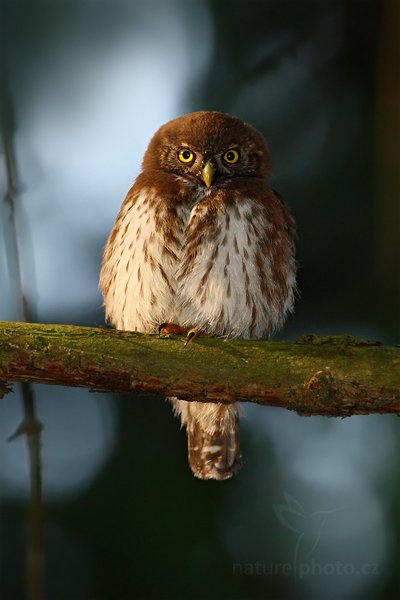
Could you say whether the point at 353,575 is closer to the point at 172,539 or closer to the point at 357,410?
the point at 172,539

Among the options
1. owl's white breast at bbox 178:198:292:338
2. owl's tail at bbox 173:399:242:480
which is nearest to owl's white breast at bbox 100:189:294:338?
owl's white breast at bbox 178:198:292:338

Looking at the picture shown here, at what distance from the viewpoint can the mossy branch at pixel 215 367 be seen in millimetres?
3396

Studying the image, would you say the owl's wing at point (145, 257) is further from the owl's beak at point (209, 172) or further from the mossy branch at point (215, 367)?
the mossy branch at point (215, 367)

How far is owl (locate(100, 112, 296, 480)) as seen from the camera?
409 cm

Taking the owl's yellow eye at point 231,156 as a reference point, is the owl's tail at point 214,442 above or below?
below

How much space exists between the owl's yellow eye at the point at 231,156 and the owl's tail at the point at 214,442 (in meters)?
1.40

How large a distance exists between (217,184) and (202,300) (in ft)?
2.35

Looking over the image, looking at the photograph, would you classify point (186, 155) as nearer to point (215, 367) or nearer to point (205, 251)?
point (205, 251)

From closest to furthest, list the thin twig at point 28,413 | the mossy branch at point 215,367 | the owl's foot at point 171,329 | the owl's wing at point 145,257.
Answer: the thin twig at point 28,413 < the mossy branch at point 215,367 < the owl's foot at point 171,329 < the owl's wing at point 145,257

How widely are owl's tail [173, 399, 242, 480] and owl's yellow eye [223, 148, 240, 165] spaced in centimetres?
140

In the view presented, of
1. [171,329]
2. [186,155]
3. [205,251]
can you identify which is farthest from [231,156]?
[171,329]

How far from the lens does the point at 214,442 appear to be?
4594mm

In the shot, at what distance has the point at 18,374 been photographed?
3.40 metres

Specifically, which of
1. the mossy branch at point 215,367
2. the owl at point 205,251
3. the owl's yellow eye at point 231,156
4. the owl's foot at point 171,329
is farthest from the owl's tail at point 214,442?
the owl's yellow eye at point 231,156
